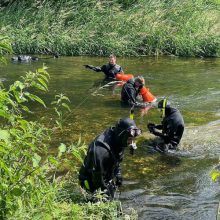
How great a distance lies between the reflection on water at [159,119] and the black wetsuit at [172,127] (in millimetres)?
319

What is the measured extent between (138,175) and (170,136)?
149 cm

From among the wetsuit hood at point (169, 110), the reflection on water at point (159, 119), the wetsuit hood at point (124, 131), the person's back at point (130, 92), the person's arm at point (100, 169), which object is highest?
the wetsuit hood at point (124, 131)

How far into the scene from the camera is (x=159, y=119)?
11.1m

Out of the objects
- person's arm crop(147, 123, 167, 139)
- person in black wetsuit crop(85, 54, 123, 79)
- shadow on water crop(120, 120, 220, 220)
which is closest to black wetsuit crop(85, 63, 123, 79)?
person in black wetsuit crop(85, 54, 123, 79)

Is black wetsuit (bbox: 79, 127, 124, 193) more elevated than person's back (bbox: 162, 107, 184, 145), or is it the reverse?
black wetsuit (bbox: 79, 127, 124, 193)

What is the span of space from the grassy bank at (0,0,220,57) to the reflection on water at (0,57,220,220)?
0.90 m

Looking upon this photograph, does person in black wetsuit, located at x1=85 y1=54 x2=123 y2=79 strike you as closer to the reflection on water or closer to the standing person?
the reflection on water

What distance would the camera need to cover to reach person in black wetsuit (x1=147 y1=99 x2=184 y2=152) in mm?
8867

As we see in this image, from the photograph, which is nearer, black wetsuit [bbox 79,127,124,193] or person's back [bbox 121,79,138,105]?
black wetsuit [bbox 79,127,124,193]

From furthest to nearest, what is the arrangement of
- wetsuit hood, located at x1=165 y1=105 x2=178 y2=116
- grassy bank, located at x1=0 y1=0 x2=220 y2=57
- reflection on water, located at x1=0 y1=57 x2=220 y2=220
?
grassy bank, located at x1=0 y1=0 x2=220 y2=57
wetsuit hood, located at x1=165 y1=105 x2=178 y2=116
reflection on water, located at x1=0 y1=57 x2=220 y2=220

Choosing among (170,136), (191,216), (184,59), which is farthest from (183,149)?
(184,59)

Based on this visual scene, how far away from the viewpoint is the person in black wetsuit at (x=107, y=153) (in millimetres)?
5691

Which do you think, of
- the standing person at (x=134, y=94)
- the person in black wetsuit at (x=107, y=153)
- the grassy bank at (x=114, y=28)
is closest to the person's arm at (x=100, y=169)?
the person in black wetsuit at (x=107, y=153)

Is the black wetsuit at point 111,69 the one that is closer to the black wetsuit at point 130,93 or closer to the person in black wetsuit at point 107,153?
the black wetsuit at point 130,93
